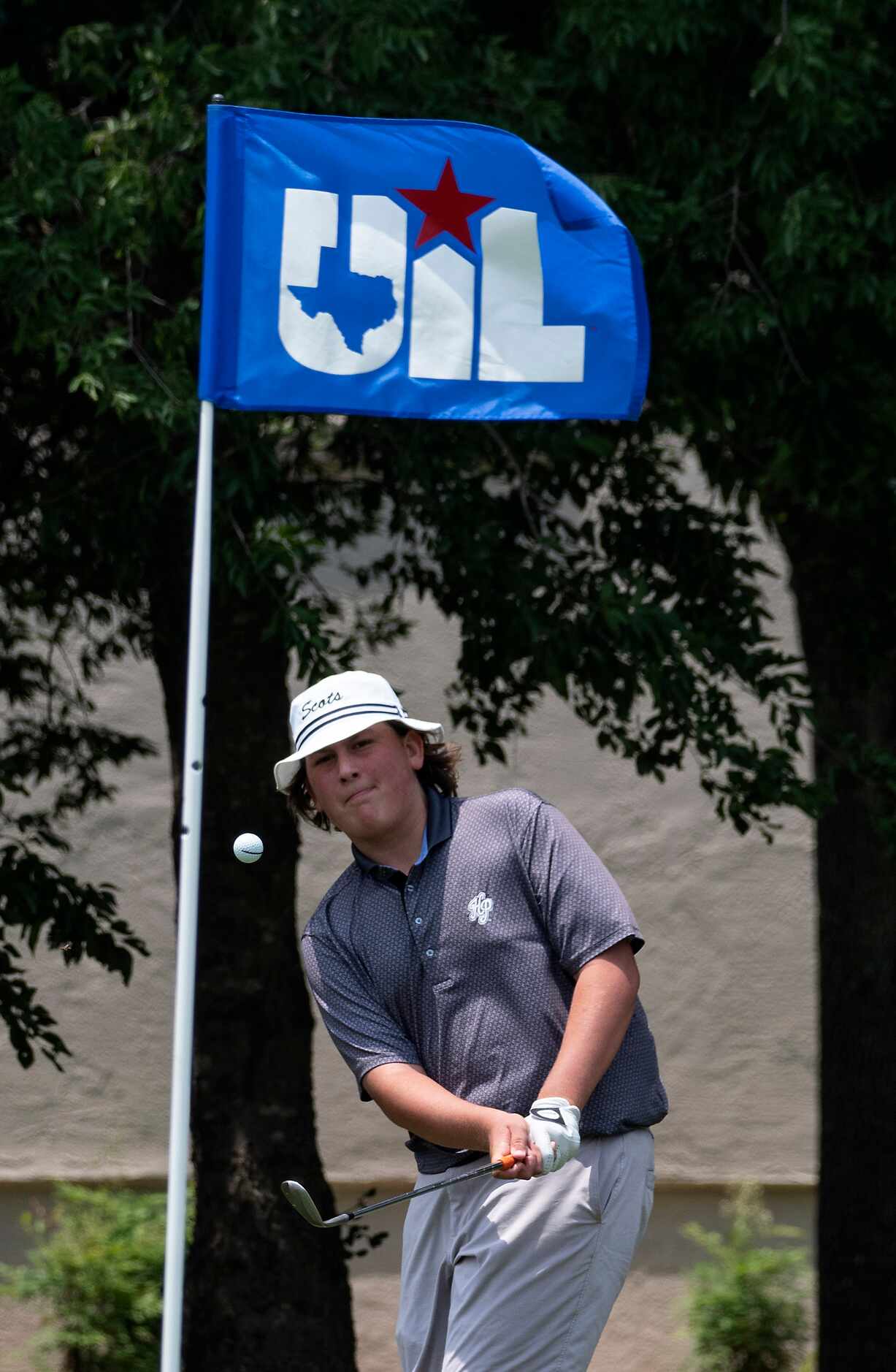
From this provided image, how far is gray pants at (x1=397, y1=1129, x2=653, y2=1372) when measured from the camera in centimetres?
318

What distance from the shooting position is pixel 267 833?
20.7 ft

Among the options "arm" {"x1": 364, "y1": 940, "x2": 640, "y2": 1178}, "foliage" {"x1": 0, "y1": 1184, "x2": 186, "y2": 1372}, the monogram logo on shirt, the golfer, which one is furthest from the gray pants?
"foliage" {"x1": 0, "y1": 1184, "x2": 186, "y2": 1372}

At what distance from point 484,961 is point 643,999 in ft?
21.0

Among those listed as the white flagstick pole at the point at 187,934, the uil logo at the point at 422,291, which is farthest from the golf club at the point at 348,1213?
the uil logo at the point at 422,291

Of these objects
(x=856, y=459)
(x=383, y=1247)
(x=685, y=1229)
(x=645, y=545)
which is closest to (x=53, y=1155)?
(x=383, y=1247)

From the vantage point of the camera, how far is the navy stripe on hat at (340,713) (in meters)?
3.39

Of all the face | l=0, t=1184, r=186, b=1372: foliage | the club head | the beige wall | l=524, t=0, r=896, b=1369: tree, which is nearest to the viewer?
the club head

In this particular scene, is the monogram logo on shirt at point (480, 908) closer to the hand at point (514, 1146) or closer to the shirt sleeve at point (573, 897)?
the shirt sleeve at point (573, 897)

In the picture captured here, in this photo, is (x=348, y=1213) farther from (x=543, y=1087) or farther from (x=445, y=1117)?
(x=543, y=1087)

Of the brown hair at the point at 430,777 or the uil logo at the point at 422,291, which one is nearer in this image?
the brown hair at the point at 430,777

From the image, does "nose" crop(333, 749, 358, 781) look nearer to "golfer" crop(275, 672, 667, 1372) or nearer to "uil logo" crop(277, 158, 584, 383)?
"golfer" crop(275, 672, 667, 1372)

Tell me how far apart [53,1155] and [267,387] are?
19.8 ft

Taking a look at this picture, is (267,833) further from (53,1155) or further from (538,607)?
(53,1155)

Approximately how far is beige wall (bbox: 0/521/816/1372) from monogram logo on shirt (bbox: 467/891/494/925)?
608 cm
